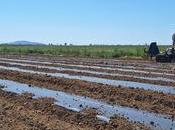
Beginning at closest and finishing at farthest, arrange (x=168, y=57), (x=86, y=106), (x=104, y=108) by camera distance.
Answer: (x=104, y=108) < (x=86, y=106) < (x=168, y=57)

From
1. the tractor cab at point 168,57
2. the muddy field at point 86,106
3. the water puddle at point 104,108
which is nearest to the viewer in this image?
the muddy field at point 86,106

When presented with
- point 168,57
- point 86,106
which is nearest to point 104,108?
point 86,106

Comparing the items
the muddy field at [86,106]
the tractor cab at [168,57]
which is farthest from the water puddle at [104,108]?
the tractor cab at [168,57]

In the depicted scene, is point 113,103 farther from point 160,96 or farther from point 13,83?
point 13,83

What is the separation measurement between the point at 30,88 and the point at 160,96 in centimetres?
531

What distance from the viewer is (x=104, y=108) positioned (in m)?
11.8

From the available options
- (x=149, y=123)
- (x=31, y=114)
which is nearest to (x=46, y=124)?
(x=31, y=114)

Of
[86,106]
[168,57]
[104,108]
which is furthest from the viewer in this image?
[168,57]

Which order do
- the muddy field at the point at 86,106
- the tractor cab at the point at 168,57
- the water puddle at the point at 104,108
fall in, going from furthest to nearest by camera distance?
the tractor cab at the point at 168,57, the water puddle at the point at 104,108, the muddy field at the point at 86,106

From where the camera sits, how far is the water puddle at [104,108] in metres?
9.98

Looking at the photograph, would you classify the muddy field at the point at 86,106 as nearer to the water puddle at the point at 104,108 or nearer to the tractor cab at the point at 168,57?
the water puddle at the point at 104,108

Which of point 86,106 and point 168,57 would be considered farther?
point 168,57

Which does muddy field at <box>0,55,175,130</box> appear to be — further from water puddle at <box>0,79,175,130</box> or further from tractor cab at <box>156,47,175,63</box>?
tractor cab at <box>156,47,175,63</box>

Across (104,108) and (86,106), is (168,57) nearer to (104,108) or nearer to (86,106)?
(86,106)
